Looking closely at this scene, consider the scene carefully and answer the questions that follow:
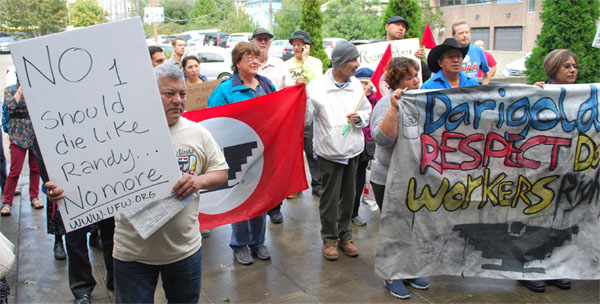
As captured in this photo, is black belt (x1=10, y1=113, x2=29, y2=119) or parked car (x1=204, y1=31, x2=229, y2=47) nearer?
black belt (x1=10, y1=113, x2=29, y2=119)

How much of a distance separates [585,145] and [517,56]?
2752 cm

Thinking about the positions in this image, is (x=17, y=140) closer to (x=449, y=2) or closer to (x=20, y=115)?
(x=20, y=115)

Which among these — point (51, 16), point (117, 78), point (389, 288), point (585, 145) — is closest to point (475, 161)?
point (585, 145)

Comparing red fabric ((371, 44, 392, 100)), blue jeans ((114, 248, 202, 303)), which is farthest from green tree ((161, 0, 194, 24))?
blue jeans ((114, 248, 202, 303))

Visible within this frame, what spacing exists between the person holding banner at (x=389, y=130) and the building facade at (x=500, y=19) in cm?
2889

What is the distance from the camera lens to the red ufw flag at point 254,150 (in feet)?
15.2

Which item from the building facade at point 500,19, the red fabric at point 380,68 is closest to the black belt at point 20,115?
the red fabric at point 380,68

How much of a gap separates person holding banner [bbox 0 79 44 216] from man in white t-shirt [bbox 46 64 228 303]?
3397 mm

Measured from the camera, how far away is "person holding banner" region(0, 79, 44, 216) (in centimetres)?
566

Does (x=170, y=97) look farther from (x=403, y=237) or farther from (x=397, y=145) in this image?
(x=403, y=237)

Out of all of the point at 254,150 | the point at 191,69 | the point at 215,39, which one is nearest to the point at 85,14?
the point at 215,39

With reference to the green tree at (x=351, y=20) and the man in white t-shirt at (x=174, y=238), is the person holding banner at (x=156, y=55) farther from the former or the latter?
the green tree at (x=351, y=20)

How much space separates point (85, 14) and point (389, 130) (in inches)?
2054

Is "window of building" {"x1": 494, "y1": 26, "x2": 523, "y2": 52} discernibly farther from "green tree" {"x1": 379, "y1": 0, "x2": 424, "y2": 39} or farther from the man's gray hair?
the man's gray hair
